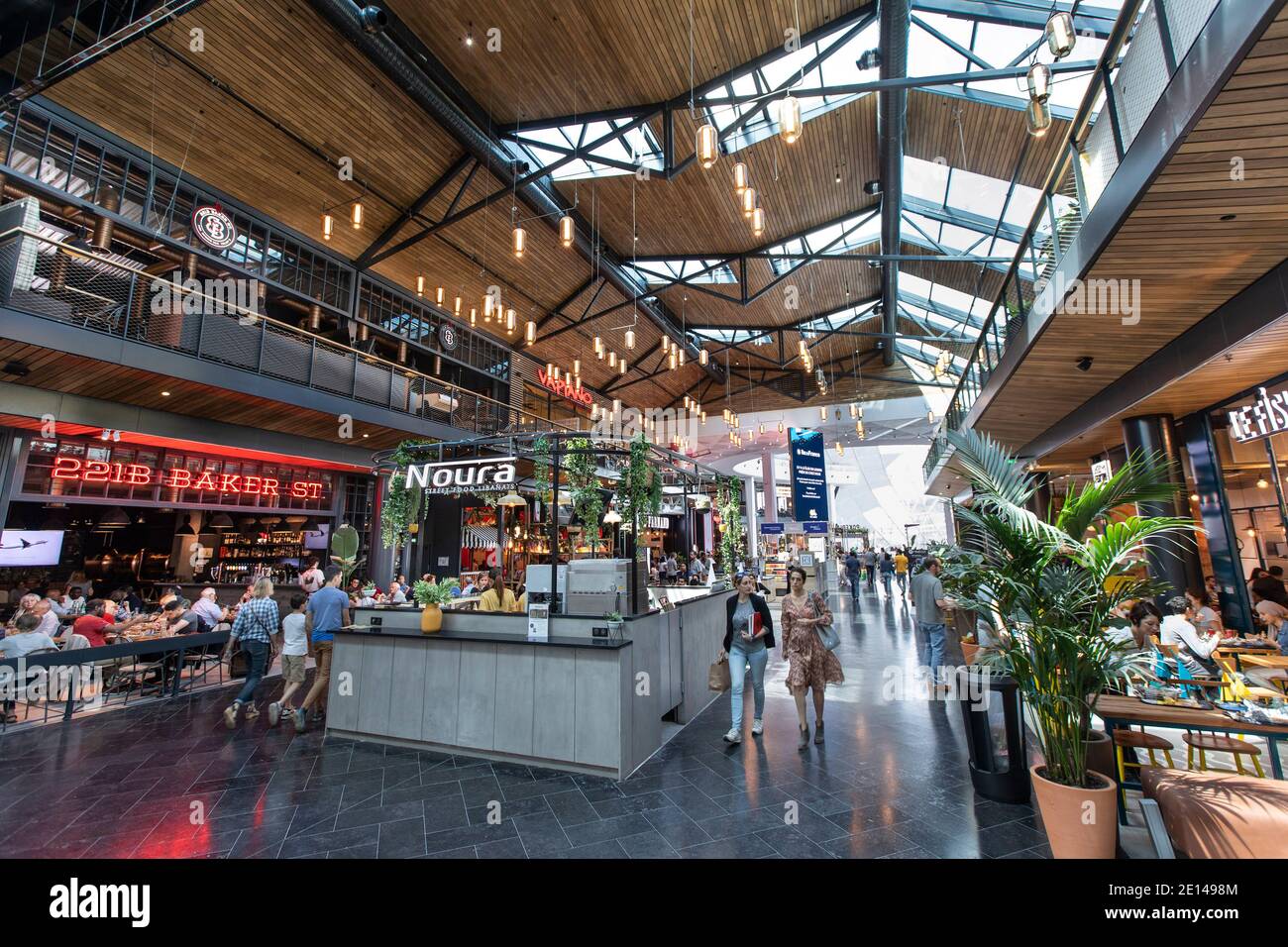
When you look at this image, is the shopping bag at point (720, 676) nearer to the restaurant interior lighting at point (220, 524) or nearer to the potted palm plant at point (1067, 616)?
the potted palm plant at point (1067, 616)

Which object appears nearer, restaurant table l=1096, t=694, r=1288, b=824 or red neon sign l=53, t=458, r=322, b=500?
restaurant table l=1096, t=694, r=1288, b=824

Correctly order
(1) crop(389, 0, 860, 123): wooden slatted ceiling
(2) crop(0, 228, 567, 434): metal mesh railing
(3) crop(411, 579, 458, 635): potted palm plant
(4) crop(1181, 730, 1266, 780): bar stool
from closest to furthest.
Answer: (4) crop(1181, 730, 1266, 780): bar stool < (3) crop(411, 579, 458, 635): potted palm plant < (2) crop(0, 228, 567, 434): metal mesh railing < (1) crop(389, 0, 860, 123): wooden slatted ceiling

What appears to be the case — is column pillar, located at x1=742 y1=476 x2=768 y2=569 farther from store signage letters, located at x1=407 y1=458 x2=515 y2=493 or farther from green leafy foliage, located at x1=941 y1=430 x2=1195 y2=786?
green leafy foliage, located at x1=941 y1=430 x2=1195 y2=786

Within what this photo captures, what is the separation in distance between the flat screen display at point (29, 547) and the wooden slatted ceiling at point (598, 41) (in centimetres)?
950

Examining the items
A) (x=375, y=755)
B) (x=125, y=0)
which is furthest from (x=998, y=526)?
(x=125, y=0)

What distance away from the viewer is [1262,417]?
5.39 meters

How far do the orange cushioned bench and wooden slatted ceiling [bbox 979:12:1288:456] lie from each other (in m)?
3.52

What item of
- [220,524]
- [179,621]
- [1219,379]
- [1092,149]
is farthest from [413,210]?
[1219,379]

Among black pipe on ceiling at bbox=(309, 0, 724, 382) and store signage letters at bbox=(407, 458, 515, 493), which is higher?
black pipe on ceiling at bbox=(309, 0, 724, 382)

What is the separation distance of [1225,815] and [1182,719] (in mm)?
895

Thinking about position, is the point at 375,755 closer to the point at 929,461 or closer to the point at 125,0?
the point at 125,0

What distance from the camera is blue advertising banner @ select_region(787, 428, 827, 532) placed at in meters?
12.7

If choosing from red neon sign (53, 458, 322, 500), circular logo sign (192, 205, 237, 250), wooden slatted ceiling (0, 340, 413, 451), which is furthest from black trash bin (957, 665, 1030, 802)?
red neon sign (53, 458, 322, 500)

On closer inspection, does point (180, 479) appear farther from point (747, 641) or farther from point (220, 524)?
point (747, 641)
